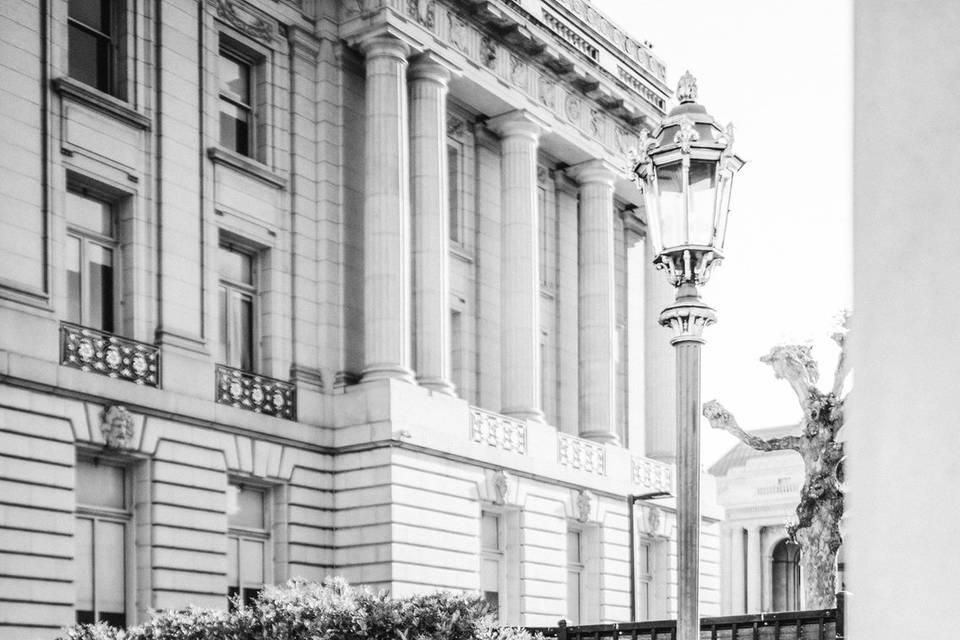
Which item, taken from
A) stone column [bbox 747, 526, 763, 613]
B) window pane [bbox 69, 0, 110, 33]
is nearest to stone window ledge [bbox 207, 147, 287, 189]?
window pane [bbox 69, 0, 110, 33]

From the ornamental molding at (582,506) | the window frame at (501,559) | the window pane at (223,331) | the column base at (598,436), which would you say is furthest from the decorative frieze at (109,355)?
the column base at (598,436)

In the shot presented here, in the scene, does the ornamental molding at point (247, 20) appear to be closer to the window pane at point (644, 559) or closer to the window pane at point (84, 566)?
the window pane at point (84, 566)

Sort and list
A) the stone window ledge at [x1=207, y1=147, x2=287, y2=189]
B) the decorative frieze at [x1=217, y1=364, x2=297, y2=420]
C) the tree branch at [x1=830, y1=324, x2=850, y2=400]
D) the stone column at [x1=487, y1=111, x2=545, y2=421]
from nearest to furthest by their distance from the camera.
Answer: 1. the tree branch at [x1=830, y1=324, x2=850, y2=400]
2. the decorative frieze at [x1=217, y1=364, x2=297, y2=420]
3. the stone window ledge at [x1=207, y1=147, x2=287, y2=189]
4. the stone column at [x1=487, y1=111, x2=545, y2=421]

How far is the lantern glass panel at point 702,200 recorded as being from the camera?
32.5 ft

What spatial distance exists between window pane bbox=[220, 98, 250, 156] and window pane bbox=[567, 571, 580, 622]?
15875mm

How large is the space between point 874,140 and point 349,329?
3280cm

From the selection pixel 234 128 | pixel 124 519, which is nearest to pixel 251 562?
pixel 124 519

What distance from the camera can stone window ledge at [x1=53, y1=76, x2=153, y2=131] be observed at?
87.6ft

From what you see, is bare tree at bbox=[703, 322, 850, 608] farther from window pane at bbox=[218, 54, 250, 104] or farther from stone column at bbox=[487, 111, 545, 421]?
window pane at bbox=[218, 54, 250, 104]

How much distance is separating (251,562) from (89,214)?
846cm

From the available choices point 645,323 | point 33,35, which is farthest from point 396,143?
point 645,323

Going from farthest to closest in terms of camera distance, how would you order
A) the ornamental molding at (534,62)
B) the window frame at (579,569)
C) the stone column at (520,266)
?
the window frame at (579,569), the stone column at (520,266), the ornamental molding at (534,62)

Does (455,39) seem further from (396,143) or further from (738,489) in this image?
(738,489)

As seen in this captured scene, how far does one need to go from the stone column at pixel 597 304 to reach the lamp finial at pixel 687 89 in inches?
1195
